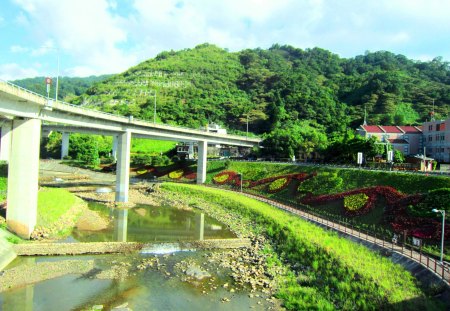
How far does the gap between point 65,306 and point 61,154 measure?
3902 inches

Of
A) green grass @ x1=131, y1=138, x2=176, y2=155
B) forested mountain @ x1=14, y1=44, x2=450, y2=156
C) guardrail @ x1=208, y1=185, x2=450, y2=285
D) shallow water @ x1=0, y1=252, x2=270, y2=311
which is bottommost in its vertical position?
shallow water @ x1=0, y1=252, x2=270, y2=311

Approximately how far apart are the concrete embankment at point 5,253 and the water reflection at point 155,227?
6.81 metres

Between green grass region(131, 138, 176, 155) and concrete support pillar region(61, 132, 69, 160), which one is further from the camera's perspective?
green grass region(131, 138, 176, 155)

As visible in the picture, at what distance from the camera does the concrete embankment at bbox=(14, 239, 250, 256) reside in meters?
31.0

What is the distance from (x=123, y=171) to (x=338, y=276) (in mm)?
44050

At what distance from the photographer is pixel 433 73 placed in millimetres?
180375

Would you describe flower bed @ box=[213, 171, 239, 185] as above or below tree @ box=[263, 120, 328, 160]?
below

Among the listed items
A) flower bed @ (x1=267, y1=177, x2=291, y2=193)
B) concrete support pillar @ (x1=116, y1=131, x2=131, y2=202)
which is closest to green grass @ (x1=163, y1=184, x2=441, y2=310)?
flower bed @ (x1=267, y1=177, x2=291, y2=193)

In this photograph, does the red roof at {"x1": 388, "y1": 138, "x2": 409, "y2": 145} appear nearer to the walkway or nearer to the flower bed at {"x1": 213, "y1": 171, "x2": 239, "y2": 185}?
the flower bed at {"x1": 213, "y1": 171, "x2": 239, "y2": 185}

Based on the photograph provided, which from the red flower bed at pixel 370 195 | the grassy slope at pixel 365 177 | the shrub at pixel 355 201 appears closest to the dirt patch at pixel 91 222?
the red flower bed at pixel 370 195

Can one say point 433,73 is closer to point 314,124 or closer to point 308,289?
point 314,124

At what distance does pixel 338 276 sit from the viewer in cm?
2539

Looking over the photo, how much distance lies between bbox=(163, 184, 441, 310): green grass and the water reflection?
904cm

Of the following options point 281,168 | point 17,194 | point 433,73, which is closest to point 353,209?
point 281,168
